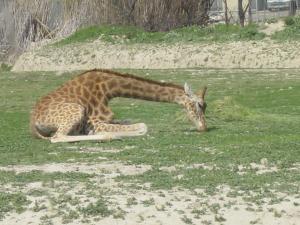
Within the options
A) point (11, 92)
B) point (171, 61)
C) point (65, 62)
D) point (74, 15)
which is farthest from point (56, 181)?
point (74, 15)

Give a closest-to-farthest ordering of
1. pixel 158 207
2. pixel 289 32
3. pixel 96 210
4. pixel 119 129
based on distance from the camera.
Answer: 1. pixel 96 210
2. pixel 158 207
3. pixel 119 129
4. pixel 289 32

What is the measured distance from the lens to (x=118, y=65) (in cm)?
3175

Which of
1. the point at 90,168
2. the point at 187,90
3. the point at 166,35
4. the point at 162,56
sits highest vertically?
the point at 187,90

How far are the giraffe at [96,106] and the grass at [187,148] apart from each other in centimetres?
24

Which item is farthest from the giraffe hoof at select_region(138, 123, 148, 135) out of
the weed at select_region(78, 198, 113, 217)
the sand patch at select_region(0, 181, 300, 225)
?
the weed at select_region(78, 198, 113, 217)

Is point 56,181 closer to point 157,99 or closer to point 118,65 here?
point 157,99

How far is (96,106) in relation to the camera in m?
13.3

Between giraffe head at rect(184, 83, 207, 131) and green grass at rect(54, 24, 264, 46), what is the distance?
17.7 m

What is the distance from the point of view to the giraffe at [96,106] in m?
12.6

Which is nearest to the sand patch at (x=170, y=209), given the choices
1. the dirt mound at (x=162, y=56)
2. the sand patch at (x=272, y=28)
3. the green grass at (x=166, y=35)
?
the dirt mound at (x=162, y=56)

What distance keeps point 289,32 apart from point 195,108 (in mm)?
17951

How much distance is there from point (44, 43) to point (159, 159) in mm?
28182

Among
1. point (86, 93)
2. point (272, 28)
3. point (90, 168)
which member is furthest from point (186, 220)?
point (272, 28)

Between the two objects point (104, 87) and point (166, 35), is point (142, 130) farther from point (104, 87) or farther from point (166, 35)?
point (166, 35)
